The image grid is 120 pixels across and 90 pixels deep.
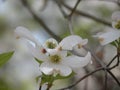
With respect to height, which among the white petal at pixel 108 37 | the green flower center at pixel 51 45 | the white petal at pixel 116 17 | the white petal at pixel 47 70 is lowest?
the white petal at pixel 47 70

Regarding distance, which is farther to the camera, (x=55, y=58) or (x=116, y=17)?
(x=116, y=17)

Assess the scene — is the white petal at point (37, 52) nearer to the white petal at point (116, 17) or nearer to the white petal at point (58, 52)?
the white petal at point (58, 52)

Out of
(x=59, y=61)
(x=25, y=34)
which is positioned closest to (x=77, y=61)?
(x=59, y=61)

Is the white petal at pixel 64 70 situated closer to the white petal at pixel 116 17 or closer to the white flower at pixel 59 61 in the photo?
the white flower at pixel 59 61

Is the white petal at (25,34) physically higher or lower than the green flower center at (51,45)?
higher

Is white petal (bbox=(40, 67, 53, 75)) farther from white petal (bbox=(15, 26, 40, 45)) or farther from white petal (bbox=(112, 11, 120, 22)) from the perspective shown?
white petal (bbox=(112, 11, 120, 22))

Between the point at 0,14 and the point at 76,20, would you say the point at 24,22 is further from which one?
the point at 76,20

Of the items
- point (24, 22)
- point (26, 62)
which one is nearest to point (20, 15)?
point (24, 22)

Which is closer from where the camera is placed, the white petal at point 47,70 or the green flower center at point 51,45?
the white petal at point 47,70

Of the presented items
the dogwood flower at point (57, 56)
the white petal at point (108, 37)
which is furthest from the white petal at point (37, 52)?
the white petal at point (108, 37)

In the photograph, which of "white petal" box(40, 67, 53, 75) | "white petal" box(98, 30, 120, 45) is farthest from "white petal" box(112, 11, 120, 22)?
"white petal" box(40, 67, 53, 75)

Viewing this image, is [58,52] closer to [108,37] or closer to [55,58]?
[55,58]

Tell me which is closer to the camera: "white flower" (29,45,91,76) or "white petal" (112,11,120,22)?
"white flower" (29,45,91,76)

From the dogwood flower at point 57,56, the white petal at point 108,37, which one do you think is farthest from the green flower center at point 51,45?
the white petal at point 108,37
